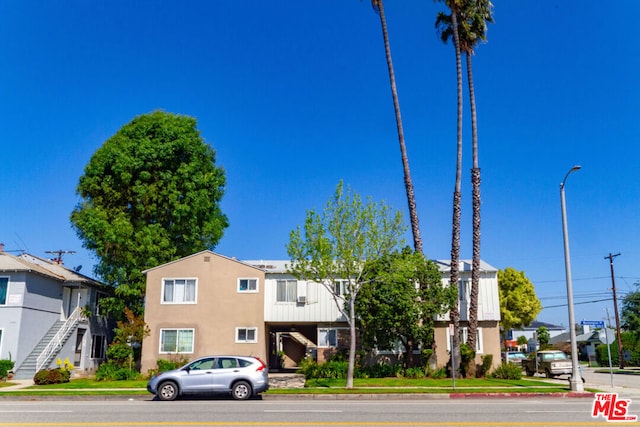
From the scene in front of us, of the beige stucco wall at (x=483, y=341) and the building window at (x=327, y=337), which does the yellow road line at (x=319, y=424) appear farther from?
the building window at (x=327, y=337)

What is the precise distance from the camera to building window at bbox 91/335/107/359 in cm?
3634

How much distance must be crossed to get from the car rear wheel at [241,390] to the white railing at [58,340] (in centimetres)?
1664

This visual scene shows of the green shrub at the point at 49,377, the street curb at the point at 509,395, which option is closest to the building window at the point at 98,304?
the green shrub at the point at 49,377

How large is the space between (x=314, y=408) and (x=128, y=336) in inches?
676

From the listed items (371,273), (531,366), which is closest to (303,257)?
(371,273)

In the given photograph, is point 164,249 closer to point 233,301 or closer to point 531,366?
point 233,301

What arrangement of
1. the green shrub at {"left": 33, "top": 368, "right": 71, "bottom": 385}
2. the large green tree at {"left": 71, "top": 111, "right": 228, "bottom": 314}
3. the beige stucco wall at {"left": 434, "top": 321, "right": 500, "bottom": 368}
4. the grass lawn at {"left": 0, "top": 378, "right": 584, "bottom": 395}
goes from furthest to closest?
the large green tree at {"left": 71, "top": 111, "right": 228, "bottom": 314}, the beige stucco wall at {"left": 434, "top": 321, "right": 500, "bottom": 368}, the green shrub at {"left": 33, "top": 368, "right": 71, "bottom": 385}, the grass lawn at {"left": 0, "top": 378, "right": 584, "bottom": 395}

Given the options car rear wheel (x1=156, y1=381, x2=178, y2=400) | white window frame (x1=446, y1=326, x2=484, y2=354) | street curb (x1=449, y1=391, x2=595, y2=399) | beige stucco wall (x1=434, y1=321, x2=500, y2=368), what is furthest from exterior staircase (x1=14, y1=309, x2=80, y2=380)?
street curb (x1=449, y1=391, x2=595, y2=399)

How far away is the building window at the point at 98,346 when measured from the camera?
3634cm

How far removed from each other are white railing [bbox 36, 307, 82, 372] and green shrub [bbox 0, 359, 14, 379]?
1.47 metres

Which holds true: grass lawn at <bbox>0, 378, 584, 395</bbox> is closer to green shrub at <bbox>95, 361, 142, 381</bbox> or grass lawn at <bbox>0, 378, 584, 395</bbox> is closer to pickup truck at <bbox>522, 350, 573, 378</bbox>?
green shrub at <bbox>95, 361, 142, 381</bbox>

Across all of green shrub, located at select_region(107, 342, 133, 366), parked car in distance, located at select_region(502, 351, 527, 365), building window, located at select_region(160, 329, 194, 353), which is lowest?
parked car in distance, located at select_region(502, 351, 527, 365)

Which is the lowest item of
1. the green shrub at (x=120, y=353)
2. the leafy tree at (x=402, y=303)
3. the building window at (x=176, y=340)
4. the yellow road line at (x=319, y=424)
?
the yellow road line at (x=319, y=424)

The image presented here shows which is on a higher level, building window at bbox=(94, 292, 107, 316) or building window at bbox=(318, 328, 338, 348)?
building window at bbox=(94, 292, 107, 316)
